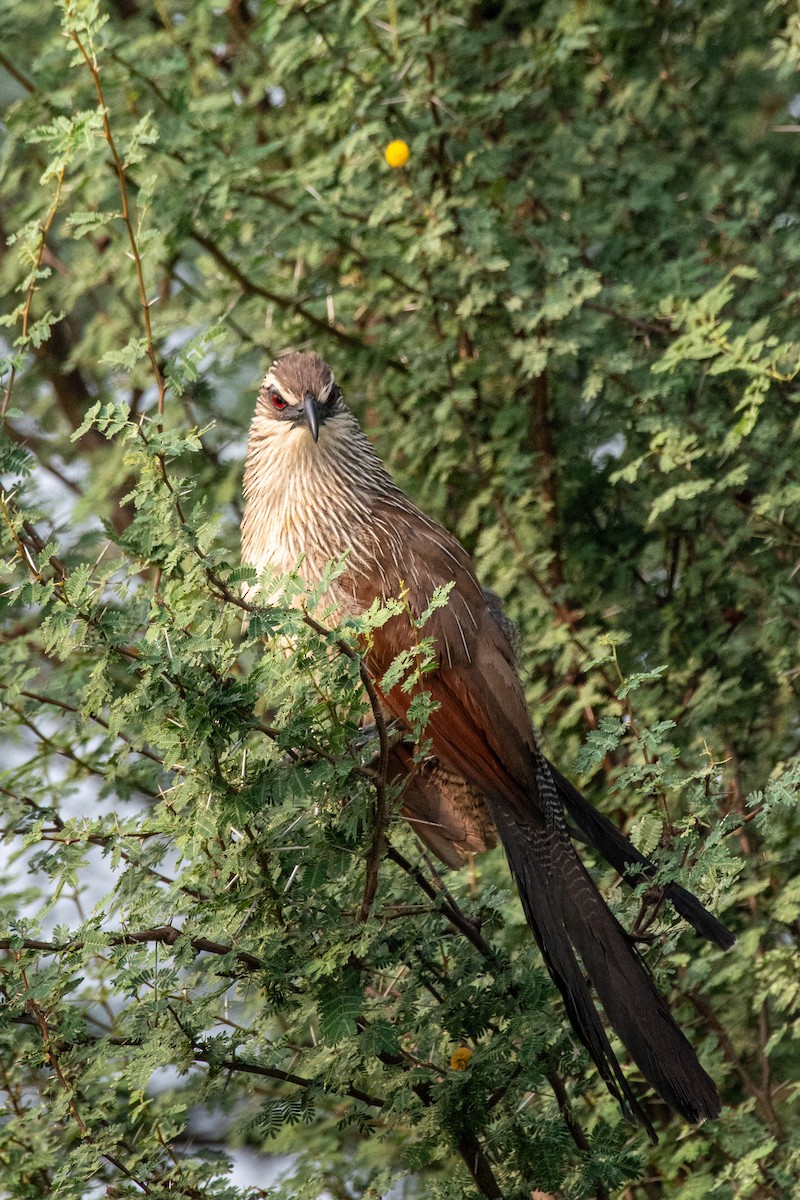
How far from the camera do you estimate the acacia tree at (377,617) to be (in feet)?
6.55

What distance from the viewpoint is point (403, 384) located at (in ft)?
12.4

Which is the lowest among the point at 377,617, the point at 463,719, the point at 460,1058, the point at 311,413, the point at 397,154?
the point at 460,1058

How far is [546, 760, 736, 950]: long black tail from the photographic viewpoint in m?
2.63

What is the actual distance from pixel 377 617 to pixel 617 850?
3.95 ft

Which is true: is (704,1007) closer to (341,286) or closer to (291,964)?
(291,964)

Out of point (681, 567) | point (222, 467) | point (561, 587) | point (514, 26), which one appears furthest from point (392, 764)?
point (514, 26)

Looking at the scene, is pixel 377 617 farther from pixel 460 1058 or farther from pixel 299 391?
pixel 299 391

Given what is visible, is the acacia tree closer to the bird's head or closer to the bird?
the bird

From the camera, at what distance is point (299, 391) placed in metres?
3.26

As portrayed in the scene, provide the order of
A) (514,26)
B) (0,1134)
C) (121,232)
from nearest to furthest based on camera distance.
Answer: (0,1134)
(121,232)
(514,26)

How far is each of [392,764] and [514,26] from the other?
2.33 m

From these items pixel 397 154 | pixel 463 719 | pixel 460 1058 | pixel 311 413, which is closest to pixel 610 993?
pixel 460 1058

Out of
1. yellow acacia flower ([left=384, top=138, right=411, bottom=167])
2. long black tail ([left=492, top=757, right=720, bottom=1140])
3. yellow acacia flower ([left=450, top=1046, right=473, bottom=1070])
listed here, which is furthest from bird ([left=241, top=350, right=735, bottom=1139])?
yellow acacia flower ([left=384, top=138, right=411, bottom=167])

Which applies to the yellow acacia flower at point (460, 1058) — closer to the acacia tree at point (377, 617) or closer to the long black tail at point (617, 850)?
the acacia tree at point (377, 617)
